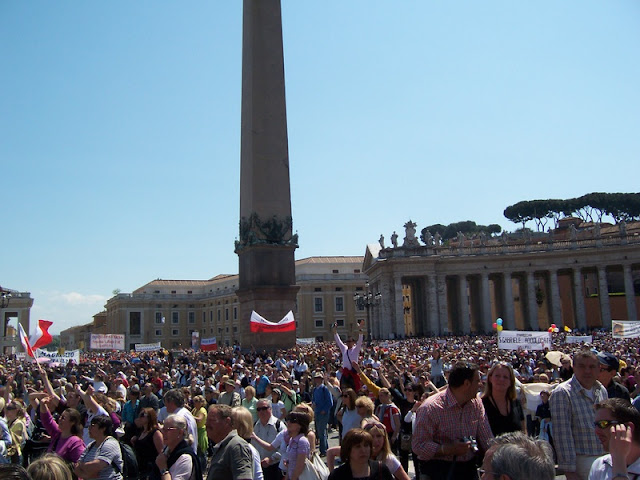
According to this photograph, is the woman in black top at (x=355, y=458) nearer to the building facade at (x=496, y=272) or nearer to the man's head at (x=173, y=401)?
the man's head at (x=173, y=401)

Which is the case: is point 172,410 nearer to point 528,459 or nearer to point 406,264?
point 528,459

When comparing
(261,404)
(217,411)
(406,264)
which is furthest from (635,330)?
(406,264)

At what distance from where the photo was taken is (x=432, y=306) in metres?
65.8

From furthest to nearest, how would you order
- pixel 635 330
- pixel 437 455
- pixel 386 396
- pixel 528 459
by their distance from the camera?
pixel 635 330, pixel 386 396, pixel 437 455, pixel 528 459

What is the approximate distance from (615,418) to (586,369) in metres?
1.70

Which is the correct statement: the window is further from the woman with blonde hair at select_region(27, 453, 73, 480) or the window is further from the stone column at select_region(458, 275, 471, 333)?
the woman with blonde hair at select_region(27, 453, 73, 480)

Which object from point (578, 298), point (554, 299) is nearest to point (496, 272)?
point (554, 299)

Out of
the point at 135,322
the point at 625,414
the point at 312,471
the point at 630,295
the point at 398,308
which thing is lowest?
the point at 312,471

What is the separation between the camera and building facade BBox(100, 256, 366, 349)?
278 feet

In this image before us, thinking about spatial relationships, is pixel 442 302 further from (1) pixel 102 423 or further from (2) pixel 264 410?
(1) pixel 102 423

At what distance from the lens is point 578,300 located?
64500mm

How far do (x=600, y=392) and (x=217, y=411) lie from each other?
3.14m

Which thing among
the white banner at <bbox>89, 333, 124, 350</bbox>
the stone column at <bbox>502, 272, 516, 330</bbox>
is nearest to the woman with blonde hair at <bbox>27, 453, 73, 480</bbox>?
the white banner at <bbox>89, 333, 124, 350</bbox>

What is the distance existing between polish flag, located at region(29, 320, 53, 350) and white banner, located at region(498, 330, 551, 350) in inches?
608
